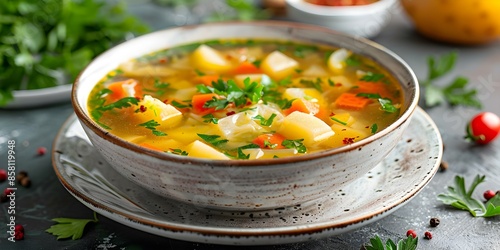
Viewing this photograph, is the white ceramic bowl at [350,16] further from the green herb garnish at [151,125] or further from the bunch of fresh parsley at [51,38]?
the green herb garnish at [151,125]

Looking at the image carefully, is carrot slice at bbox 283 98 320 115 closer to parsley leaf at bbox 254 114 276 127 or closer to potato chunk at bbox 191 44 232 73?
parsley leaf at bbox 254 114 276 127

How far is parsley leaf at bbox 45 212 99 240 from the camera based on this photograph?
8.48 ft

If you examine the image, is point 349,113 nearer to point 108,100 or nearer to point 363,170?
point 363,170

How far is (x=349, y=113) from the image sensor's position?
2.80 m

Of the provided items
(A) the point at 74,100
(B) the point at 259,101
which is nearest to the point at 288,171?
(B) the point at 259,101

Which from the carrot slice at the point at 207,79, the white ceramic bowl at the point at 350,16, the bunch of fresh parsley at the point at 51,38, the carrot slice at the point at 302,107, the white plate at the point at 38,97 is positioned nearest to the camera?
the carrot slice at the point at 302,107

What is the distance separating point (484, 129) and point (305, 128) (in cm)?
126

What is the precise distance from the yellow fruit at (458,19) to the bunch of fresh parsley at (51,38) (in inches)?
76.7

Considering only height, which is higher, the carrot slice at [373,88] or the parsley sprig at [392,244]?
the carrot slice at [373,88]

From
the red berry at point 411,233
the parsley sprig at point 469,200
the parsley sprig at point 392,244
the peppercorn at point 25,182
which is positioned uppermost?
the parsley sprig at point 392,244

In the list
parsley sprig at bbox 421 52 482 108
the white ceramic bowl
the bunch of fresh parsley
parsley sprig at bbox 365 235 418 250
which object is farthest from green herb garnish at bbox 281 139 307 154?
the white ceramic bowl

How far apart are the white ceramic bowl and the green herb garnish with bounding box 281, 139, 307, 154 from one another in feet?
7.10

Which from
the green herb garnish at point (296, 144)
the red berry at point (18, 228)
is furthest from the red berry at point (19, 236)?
the green herb garnish at point (296, 144)

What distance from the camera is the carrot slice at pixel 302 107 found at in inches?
110
